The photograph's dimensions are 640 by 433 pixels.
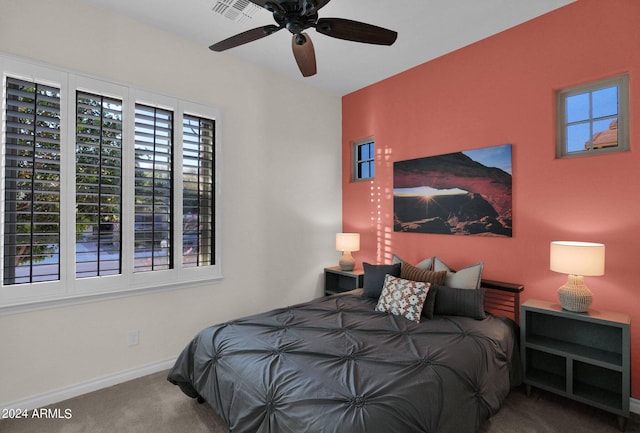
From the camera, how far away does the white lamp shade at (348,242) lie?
3.92m

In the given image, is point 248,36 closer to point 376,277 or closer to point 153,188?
point 153,188

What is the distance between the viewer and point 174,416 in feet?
7.23

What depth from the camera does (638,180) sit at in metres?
2.27

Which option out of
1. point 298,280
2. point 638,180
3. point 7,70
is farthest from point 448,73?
point 7,70

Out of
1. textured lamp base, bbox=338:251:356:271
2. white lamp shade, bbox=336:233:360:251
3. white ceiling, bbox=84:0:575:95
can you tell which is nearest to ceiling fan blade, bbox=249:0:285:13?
white ceiling, bbox=84:0:575:95

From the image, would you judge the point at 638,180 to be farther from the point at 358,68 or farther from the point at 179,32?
the point at 179,32

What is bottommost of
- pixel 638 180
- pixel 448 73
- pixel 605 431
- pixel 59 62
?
pixel 605 431

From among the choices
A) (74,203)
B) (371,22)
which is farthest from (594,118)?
(74,203)

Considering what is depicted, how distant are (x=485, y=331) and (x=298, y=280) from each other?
2.16 metres

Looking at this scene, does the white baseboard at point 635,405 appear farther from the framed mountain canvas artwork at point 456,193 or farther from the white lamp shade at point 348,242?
the white lamp shade at point 348,242

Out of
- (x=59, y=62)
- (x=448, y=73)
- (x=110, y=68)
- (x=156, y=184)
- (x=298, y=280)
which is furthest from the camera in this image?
(x=298, y=280)

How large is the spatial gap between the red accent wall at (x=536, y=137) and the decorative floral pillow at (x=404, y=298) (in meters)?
0.82

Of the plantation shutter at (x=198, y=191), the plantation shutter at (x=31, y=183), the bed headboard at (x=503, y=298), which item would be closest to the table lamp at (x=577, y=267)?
the bed headboard at (x=503, y=298)

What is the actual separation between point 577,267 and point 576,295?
9.1 inches
